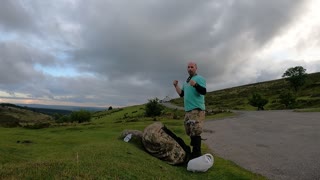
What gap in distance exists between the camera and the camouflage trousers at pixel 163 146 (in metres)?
12.2

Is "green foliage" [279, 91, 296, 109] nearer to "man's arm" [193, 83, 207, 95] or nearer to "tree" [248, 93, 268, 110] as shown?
"tree" [248, 93, 268, 110]

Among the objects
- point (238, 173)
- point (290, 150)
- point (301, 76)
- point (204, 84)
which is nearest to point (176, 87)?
point (204, 84)

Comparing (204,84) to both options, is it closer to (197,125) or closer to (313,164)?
(197,125)

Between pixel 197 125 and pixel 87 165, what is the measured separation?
4672 millimetres

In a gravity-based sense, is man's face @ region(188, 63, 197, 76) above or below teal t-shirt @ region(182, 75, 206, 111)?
above

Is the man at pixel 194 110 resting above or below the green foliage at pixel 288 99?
below

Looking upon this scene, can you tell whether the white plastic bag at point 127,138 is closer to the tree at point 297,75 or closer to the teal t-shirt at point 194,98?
the teal t-shirt at point 194,98

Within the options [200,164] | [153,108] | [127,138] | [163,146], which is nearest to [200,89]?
[200,164]

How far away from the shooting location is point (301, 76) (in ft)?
456

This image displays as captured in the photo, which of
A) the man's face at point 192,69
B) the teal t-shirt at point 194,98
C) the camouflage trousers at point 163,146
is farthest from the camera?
the camouflage trousers at point 163,146

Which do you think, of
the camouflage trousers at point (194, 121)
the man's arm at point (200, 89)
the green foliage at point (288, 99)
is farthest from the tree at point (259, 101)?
the man's arm at point (200, 89)

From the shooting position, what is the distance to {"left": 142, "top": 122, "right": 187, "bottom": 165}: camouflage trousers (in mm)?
12234

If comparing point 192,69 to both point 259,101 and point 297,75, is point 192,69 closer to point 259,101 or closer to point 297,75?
point 259,101

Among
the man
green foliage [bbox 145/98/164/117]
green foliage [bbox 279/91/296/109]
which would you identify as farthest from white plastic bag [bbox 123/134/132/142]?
green foliage [bbox 279/91/296/109]
